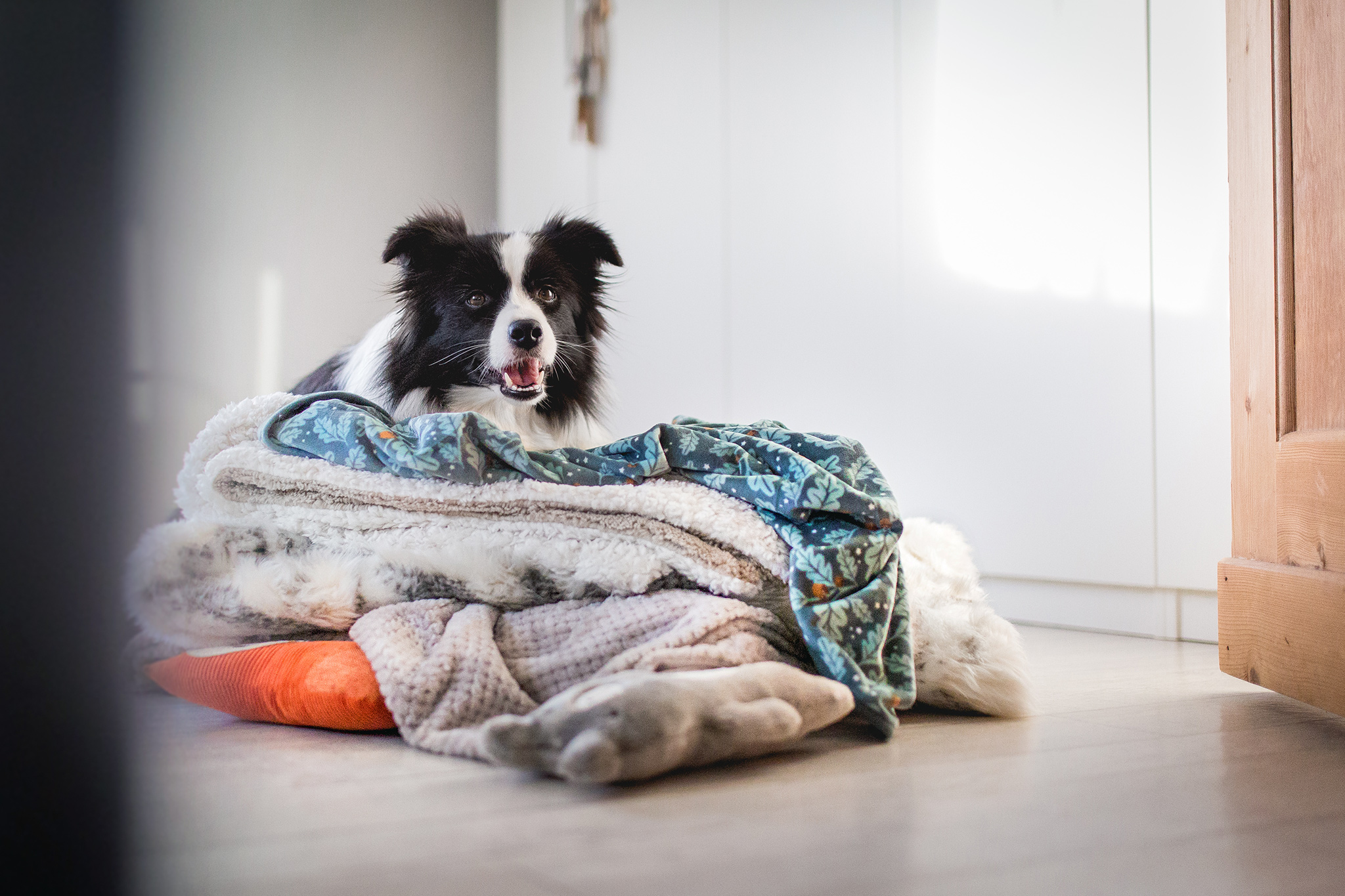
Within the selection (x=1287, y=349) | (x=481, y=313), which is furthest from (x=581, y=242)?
(x=1287, y=349)

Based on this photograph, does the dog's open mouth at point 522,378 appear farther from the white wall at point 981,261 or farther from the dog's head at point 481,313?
Result: the white wall at point 981,261

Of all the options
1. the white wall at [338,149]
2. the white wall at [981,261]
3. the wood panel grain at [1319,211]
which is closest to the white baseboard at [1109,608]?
the white wall at [981,261]

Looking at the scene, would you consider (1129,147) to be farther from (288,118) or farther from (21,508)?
(288,118)

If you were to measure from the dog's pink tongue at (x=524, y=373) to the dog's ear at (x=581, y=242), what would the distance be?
259mm

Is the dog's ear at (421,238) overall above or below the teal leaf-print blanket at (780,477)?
above

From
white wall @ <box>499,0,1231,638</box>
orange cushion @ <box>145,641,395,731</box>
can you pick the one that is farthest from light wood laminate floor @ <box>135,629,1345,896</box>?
white wall @ <box>499,0,1231,638</box>

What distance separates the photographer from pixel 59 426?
0.85 ft

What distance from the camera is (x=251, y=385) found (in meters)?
2.89

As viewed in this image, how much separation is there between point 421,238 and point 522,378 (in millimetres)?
302

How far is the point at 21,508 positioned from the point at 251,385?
2.86 meters

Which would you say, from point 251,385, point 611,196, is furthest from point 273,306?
point 611,196

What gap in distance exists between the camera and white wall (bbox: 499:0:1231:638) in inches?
75.0

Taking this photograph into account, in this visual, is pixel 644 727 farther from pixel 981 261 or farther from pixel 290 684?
pixel 981 261

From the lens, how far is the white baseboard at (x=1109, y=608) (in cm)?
188
